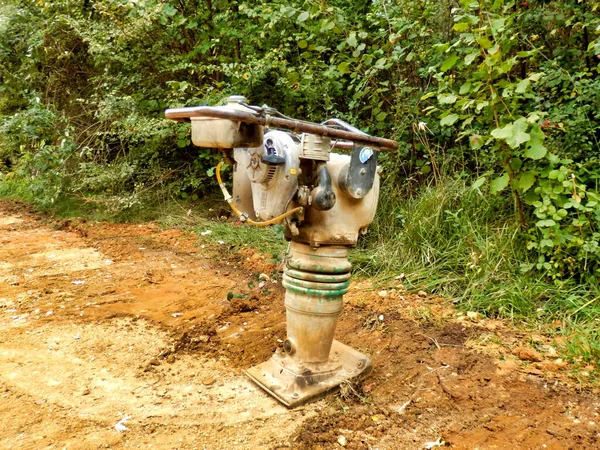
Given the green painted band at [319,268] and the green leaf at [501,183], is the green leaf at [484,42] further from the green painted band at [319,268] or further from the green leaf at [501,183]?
the green painted band at [319,268]

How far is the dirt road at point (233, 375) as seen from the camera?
→ 176 cm

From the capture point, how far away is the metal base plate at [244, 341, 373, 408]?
1.97 m

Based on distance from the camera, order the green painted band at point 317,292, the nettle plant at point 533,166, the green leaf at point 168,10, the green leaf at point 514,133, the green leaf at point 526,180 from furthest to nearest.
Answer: the green leaf at point 168,10 → the green leaf at point 526,180 → the nettle plant at point 533,166 → the green leaf at point 514,133 → the green painted band at point 317,292

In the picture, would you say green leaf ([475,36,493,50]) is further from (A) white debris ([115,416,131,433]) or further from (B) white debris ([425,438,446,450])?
(A) white debris ([115,416,131,433])

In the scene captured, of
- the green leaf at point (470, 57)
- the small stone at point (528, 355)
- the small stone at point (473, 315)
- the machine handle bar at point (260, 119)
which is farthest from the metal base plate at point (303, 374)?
the green leaf at point (470, 57)

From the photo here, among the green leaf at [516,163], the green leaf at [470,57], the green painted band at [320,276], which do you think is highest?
the green leaf at [470,57]

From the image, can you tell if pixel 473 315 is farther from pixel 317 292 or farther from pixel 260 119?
pixel 260 119

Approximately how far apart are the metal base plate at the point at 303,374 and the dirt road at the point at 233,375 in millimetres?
48

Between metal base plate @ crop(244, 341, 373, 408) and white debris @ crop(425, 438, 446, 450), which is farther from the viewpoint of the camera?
metal base plate @ crop(244, 341, 373, 408)

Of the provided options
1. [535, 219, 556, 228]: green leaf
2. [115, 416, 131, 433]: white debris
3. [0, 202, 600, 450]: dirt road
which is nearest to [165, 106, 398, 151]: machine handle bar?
[0, 202, 600, 450]: dirt road

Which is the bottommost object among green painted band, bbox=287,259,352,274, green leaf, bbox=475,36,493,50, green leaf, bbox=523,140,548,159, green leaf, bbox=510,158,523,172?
green painted band, bbox=287,259,352,274

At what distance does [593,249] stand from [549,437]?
48.6 inches

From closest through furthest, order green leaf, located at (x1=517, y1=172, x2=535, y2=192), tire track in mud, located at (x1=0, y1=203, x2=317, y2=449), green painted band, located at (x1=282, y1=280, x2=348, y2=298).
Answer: tire track in mud, located at (x1=0, y1=203, x2=317, y2=449) < green painted band, located at (x1=282, y1=280, x2=348, y2=298) < green leaf, located at (x1=517, y1=172, x2=535, y2=192)

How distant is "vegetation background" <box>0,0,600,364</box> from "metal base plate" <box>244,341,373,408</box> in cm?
100
